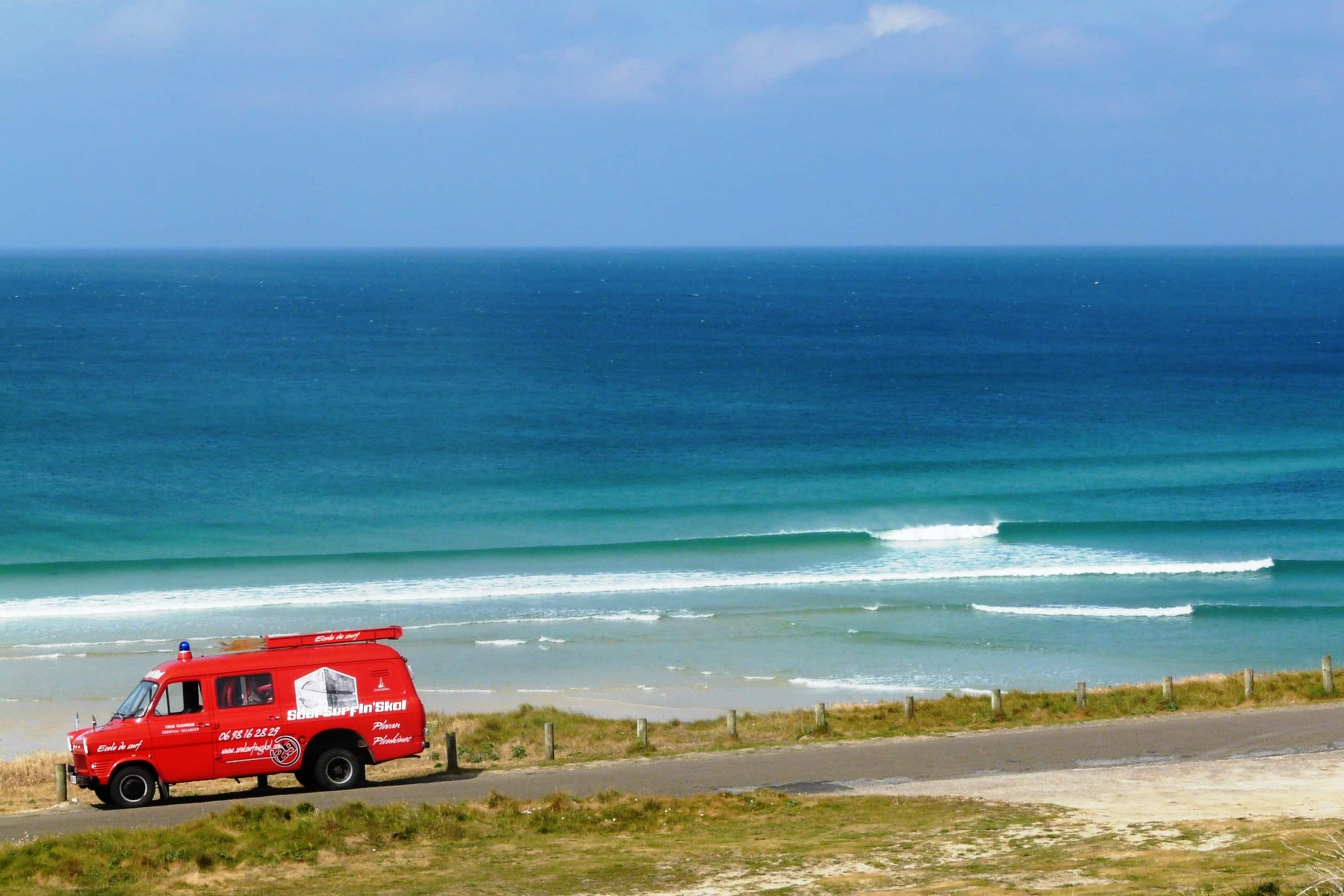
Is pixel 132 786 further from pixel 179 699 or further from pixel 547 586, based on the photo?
pixel 547 586

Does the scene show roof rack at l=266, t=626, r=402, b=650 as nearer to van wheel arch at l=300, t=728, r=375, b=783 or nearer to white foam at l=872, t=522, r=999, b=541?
van wheel arch at l=300, t=728, r=375, b=783

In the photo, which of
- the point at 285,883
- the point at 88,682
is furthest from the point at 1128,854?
the point at 88,682

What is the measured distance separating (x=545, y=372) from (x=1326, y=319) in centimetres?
9976

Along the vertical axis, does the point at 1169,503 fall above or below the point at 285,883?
above

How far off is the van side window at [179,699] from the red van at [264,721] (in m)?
0.02

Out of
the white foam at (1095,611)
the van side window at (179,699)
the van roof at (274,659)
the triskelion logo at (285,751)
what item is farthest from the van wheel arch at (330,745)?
the white foam at (1095,611)

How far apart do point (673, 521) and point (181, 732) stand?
118ft

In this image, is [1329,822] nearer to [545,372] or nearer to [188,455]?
[188,455]

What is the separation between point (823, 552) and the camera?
5153cm

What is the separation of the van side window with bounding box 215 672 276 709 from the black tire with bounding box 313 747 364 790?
4.26 feet

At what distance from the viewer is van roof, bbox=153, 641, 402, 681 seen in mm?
21219

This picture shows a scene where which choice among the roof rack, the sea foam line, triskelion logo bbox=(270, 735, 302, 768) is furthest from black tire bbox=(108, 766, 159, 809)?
the sea foam line

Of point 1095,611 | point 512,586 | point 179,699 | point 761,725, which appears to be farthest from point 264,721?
point 1095,611

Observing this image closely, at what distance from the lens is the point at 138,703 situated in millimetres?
21172
